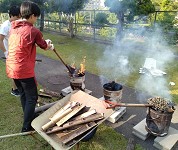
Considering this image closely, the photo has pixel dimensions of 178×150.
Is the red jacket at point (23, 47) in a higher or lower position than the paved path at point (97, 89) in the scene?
higher

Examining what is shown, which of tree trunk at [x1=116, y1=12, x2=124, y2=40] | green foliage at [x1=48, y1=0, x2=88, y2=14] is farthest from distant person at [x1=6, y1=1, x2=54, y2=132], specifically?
green foliage at [x1=48, y1=0, x2=88, y2=14]

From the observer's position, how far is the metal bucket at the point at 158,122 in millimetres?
3145

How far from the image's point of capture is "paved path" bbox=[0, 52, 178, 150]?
12.4ft

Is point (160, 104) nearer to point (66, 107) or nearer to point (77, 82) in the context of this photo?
point (66, 107)

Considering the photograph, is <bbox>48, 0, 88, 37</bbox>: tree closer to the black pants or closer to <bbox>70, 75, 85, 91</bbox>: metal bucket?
<bbox>70, 75, 85, 91</bbox>: metal bucket

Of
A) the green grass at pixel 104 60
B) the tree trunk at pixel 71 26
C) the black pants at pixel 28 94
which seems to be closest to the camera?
the black pants at pixel 28 94

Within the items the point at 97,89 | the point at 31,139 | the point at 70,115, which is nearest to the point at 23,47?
the point at 70,115

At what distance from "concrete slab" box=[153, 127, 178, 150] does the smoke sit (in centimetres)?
168

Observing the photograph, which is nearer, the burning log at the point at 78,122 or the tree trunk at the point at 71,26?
the burning log at the point at 78,122

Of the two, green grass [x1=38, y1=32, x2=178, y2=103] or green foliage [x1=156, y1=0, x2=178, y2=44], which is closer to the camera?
green grass [x1=38, y1=32, x2=178, y2=103]

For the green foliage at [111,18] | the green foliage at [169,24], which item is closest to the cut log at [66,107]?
the green foliage at [169,24]

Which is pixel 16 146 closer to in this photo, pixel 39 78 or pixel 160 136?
pixel 160 136

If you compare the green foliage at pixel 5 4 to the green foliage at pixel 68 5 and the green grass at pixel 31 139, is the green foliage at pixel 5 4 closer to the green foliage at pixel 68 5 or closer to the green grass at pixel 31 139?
the green foliage at pixel 68 5

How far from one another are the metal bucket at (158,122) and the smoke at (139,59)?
1.68 meters
